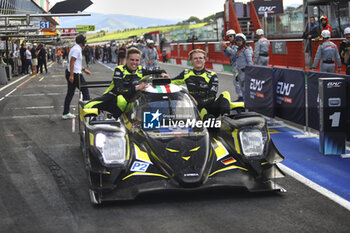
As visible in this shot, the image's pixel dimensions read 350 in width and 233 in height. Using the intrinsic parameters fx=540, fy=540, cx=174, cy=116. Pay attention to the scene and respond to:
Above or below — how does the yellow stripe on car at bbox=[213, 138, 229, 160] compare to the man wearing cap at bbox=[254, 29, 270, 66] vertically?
below

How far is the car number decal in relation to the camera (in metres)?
5.95

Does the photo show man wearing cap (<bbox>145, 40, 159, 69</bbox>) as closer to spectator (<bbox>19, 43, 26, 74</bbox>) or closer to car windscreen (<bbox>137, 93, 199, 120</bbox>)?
spectator (<bbox>19, 43, 26, 74</bbox>)

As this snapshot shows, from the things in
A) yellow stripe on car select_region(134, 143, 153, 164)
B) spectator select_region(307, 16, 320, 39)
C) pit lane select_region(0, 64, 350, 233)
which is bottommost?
pit lane select_region(0, 64, 350, 233)

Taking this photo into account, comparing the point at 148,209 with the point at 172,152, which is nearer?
the point at 148,209

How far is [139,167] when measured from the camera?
5.98 m

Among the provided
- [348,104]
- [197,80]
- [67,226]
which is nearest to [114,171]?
[67,226]

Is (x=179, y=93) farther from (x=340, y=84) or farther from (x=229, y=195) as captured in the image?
(x=340, y=84)

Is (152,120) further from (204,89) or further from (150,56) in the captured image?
(150,56)

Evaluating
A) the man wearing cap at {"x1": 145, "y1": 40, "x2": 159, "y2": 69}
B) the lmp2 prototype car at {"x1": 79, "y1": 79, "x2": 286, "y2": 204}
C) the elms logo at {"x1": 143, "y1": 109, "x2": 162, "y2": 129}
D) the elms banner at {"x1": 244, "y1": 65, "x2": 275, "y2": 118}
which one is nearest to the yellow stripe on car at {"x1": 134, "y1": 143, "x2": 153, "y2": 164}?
the lmp2 prototype car at {"x1": 79, "y1": 79, "x2": 286, "y2": 204}

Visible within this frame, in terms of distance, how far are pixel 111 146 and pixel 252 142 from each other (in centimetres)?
170

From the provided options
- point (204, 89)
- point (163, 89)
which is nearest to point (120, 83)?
point (204, 89)

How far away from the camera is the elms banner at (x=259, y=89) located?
11.9m

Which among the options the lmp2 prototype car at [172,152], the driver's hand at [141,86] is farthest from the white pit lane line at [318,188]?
the driver's hand at [141,86]

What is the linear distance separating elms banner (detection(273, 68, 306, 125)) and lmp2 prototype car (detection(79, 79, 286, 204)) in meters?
3.79
